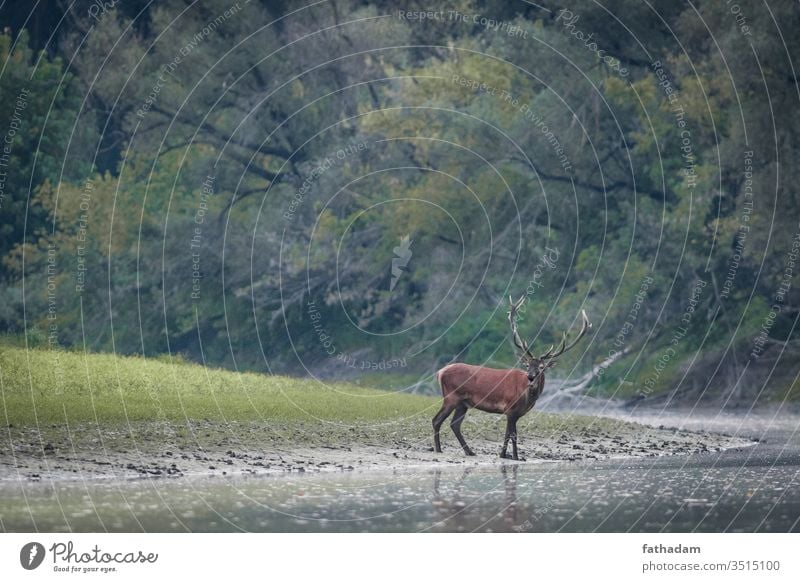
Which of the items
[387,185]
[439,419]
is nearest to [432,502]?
[439,419]

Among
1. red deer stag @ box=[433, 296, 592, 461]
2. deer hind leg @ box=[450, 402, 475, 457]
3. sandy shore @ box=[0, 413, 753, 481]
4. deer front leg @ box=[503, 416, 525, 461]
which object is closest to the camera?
sandy shore @ box=[0, 413, 753, 481]

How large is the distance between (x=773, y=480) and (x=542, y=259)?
28.2 meters

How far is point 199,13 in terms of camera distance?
201ft

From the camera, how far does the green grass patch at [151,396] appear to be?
106 ft

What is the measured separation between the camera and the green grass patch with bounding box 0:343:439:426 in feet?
106

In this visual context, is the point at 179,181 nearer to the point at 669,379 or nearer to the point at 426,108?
the point at 426,108

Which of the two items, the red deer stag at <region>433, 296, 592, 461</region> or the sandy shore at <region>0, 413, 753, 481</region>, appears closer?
the sandy shore at <region>0, 413, 753, 481</region>

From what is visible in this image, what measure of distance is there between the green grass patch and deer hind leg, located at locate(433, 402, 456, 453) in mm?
4846

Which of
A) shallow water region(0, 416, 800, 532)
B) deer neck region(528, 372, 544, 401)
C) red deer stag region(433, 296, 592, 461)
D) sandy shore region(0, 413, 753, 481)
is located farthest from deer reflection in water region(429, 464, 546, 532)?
sandy shore region(0, 413, 753, 481)

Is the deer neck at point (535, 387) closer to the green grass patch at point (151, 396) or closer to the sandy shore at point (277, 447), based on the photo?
the sandy shore at point (277, 447)
